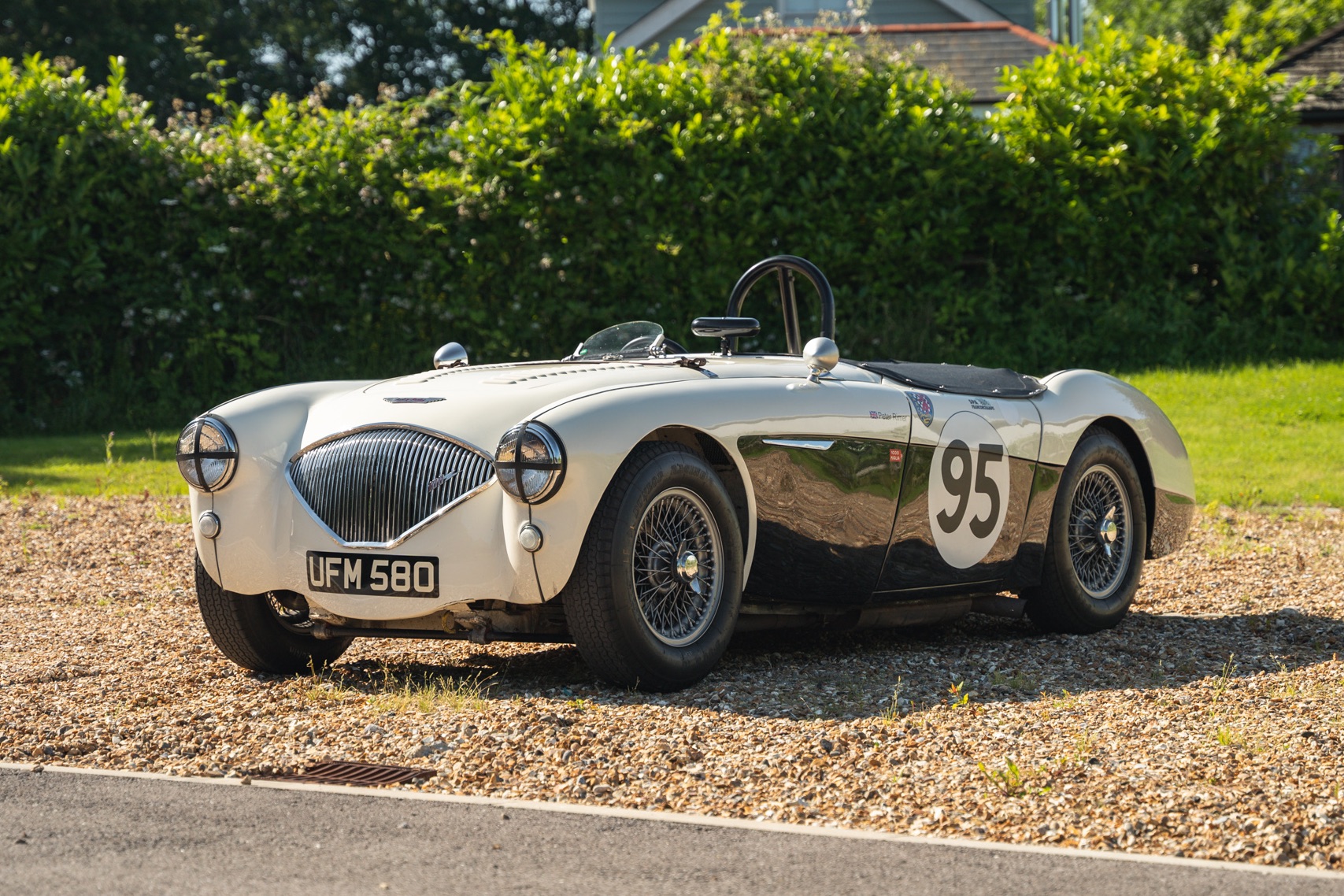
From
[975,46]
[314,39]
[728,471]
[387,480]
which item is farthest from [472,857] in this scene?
[314,39]

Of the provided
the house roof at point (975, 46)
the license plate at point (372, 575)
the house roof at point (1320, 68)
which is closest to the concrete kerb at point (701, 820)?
the license plate at point (372, 575)

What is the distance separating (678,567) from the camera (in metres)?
5.12

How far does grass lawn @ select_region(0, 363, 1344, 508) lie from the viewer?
1087 centimetres

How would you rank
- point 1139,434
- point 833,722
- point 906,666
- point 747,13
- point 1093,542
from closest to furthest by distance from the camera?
point 833,722
point 906,666
point 1093,542
point 1139,434
point 747,13

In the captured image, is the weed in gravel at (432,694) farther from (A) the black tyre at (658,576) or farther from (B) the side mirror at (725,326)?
(B) the side mirror at (725,326)

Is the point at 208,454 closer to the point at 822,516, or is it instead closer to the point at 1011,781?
the point at 822,516

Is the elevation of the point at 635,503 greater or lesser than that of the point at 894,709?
greater

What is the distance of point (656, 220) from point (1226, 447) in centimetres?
521

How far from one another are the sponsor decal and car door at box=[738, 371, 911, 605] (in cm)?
6

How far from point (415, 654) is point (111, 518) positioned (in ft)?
14.8

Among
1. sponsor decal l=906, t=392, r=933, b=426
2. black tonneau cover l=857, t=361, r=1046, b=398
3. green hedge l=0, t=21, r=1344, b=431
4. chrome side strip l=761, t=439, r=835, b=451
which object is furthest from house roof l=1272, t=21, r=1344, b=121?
chrome side strip l=761, t=439, r=835, b=451

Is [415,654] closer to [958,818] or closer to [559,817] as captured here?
[559,817]

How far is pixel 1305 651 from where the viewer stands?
593 centimetres

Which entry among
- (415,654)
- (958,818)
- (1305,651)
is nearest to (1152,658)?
(1305,651)
